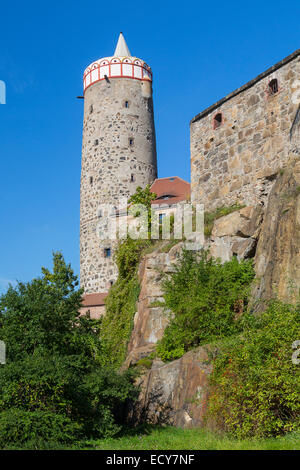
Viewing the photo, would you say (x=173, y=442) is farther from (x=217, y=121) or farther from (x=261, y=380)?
(x=217, y=121)

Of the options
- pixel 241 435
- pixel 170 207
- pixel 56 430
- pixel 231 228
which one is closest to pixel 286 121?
pixel 231 228

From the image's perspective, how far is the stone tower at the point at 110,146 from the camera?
119 feet

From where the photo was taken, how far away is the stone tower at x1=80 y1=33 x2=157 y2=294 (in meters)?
36.3

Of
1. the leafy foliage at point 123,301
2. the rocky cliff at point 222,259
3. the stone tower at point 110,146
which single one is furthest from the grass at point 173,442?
the stone tower at point 110,146

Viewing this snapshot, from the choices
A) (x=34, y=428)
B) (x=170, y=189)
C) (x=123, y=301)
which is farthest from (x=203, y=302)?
(x=170, y=189)

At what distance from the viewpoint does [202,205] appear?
1880 cm

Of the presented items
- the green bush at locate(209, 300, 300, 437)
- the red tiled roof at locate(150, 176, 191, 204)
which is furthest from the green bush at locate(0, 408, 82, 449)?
the red tiled roof at locate(150, 176, 191, 204)

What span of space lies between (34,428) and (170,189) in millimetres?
27182

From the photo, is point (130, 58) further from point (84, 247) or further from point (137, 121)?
point (84, 247)

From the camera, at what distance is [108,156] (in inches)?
1453

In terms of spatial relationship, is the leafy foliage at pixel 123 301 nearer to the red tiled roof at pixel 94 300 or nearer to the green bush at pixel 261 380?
the green bush at pixel 261 380

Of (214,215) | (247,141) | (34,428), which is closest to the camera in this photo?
(34,428)

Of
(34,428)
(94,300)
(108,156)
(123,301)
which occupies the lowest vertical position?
(34,428)

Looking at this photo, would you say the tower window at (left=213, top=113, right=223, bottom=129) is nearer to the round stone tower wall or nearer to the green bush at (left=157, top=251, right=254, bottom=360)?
the green bush at (left=157, top=251, right=254, bottom=360)
